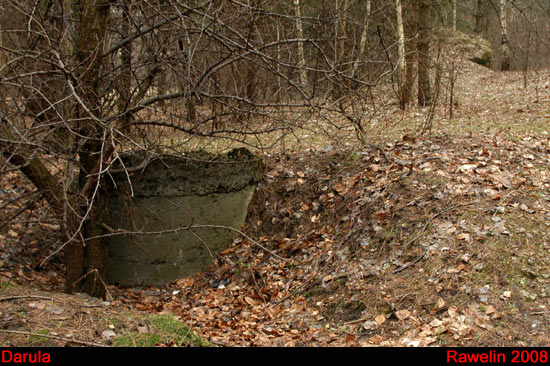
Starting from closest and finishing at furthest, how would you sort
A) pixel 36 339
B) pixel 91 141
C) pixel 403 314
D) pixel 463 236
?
1. pixel 36 339
2. pixel 403 314
3. pixel 463 236
4. pixel 91 141

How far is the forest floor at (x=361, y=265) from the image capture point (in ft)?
15.0

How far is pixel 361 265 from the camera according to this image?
18.9ft

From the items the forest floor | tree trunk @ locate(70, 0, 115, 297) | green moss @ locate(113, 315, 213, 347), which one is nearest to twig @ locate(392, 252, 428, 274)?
the forest floor

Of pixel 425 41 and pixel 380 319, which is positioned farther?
pixel 425 41

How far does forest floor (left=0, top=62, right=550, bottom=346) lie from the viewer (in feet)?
15.0

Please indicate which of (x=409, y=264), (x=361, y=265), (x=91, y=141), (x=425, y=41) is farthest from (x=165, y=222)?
(x=425, y=41)

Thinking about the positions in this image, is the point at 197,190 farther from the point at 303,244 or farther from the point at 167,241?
the point at 303,244

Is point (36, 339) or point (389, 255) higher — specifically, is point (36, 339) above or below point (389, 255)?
below

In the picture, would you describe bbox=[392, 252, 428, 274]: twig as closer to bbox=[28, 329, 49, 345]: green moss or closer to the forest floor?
the forest floor

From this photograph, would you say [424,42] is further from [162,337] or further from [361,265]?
[162,337]

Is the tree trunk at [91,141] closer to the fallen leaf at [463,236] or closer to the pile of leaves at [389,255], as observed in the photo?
the pile of leaves at [389,255]

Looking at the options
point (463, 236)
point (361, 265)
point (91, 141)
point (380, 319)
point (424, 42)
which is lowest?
point (380, 319)

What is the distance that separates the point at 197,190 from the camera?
7.68 meters
